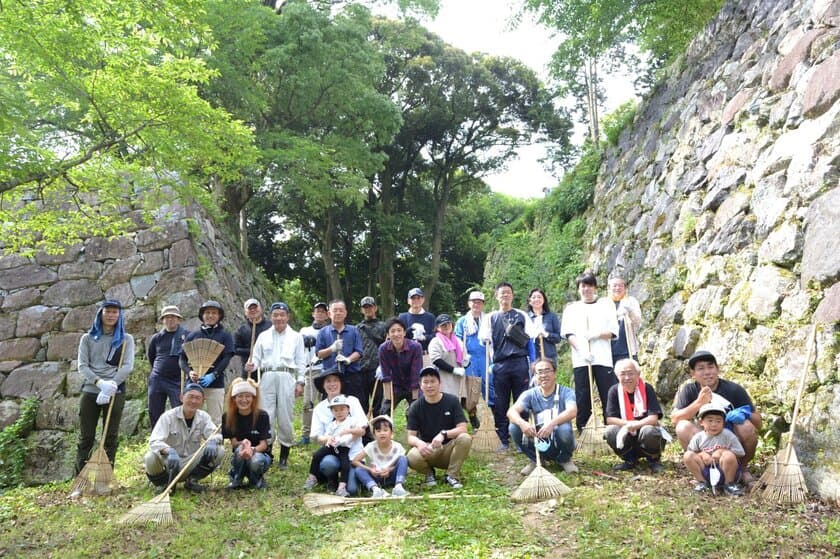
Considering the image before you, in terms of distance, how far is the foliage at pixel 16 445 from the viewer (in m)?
7.66

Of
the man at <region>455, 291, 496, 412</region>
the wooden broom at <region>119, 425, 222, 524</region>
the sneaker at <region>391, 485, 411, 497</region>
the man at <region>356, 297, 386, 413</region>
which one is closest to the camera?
the wooden broom at <region>119, 425, 222, 524</region>

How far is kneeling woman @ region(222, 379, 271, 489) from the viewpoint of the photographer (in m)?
5.20

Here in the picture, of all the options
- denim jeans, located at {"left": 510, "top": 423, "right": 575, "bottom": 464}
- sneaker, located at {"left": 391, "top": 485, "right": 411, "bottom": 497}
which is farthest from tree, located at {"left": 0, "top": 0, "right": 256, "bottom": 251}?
denim jeans, located at {"left": 510, "top": 423, "right": 575, "bottom": 464}

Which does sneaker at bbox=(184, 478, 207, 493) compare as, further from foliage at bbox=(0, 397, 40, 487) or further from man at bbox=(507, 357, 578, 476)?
foliage at bbox=(0, 397, 40, 487)

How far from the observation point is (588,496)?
4.40m

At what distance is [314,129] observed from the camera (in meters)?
13.5

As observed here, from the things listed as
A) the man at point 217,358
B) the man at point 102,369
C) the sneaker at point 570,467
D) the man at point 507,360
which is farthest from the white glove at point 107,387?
the sneaker at point 570,467

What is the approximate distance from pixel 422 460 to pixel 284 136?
8246mm

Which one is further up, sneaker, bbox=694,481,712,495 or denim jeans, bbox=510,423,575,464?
denim jeans, bbox=510,423,575,464

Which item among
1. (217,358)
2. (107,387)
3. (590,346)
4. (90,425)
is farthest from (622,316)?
(90,425)

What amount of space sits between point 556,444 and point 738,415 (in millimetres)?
1414

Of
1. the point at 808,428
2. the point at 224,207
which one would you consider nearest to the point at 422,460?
the point at 808,428

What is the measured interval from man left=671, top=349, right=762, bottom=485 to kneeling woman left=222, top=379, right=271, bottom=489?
3.48m

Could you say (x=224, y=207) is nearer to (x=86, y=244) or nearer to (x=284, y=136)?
(x=284, y=136)
